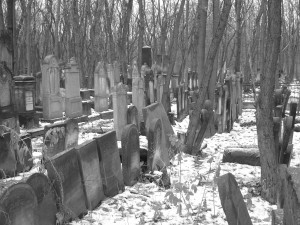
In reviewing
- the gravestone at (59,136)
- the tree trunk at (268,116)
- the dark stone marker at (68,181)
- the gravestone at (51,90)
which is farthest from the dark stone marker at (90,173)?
the gravestone at (51,90)

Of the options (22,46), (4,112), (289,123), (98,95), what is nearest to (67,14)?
(22,46)

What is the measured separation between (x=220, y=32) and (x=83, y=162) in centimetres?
366

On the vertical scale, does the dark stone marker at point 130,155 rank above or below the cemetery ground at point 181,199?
above

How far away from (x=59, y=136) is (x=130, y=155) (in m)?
1.04

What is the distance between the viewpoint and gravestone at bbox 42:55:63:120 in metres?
10.0

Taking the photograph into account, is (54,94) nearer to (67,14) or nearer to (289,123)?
(289,123)

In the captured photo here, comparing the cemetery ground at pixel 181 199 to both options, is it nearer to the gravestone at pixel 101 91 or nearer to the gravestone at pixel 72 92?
the gravestone at pixel 72 92

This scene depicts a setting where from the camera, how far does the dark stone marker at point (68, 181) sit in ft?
12.5

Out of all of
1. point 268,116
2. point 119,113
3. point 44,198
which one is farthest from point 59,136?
point 268,116

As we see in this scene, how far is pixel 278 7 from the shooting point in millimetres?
4699

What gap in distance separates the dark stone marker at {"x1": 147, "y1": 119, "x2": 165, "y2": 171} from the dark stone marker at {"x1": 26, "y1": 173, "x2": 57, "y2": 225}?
7.68ft

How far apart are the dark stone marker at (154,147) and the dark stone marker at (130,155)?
1.15ft

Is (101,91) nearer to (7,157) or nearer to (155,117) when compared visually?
(155,117)

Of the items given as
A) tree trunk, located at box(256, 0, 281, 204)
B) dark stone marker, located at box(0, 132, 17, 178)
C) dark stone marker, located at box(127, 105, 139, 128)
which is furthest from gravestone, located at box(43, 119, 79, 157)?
tree trunk, located at box(256, 0, 281, 204)
